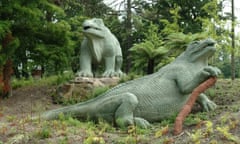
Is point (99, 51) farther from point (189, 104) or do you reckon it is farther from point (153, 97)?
point (189, 104)

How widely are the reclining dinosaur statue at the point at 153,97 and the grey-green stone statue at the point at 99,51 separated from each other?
10.0ft

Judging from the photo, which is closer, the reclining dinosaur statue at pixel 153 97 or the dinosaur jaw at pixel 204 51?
the reclining dinosaur statue at pixel 153 97

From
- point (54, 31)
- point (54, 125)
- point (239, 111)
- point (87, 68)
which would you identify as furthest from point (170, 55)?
point (54, 125)

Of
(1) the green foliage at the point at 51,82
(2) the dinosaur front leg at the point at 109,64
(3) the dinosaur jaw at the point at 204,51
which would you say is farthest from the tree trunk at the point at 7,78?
(3) the dinosaur jaw at the point at 204,51

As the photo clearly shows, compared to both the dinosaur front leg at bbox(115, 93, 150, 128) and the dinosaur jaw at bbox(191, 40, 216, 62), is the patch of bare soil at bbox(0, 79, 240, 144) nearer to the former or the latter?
the dinosaur front leg at bbox(115, 93, 150, 128)

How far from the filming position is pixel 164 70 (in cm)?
755

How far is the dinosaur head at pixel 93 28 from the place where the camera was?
966 centimetres

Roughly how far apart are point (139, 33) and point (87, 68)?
9.37 meters

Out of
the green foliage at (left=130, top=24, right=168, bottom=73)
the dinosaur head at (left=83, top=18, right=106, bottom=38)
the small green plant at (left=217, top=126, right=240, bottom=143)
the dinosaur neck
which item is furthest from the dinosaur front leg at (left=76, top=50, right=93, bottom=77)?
the small green plant at (left=217, top=126, right=240, bottom=143)

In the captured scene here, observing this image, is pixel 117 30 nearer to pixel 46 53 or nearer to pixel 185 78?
pixel 46 53

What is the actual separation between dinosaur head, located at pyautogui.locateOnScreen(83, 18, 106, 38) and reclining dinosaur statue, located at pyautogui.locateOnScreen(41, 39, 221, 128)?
2.84m

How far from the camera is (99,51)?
34.1 feet

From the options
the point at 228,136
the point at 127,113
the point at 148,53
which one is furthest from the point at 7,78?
the point at 228,136

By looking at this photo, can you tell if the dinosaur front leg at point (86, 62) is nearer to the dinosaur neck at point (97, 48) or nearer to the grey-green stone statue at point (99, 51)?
the grey-green stone statue at point (99, 51)
